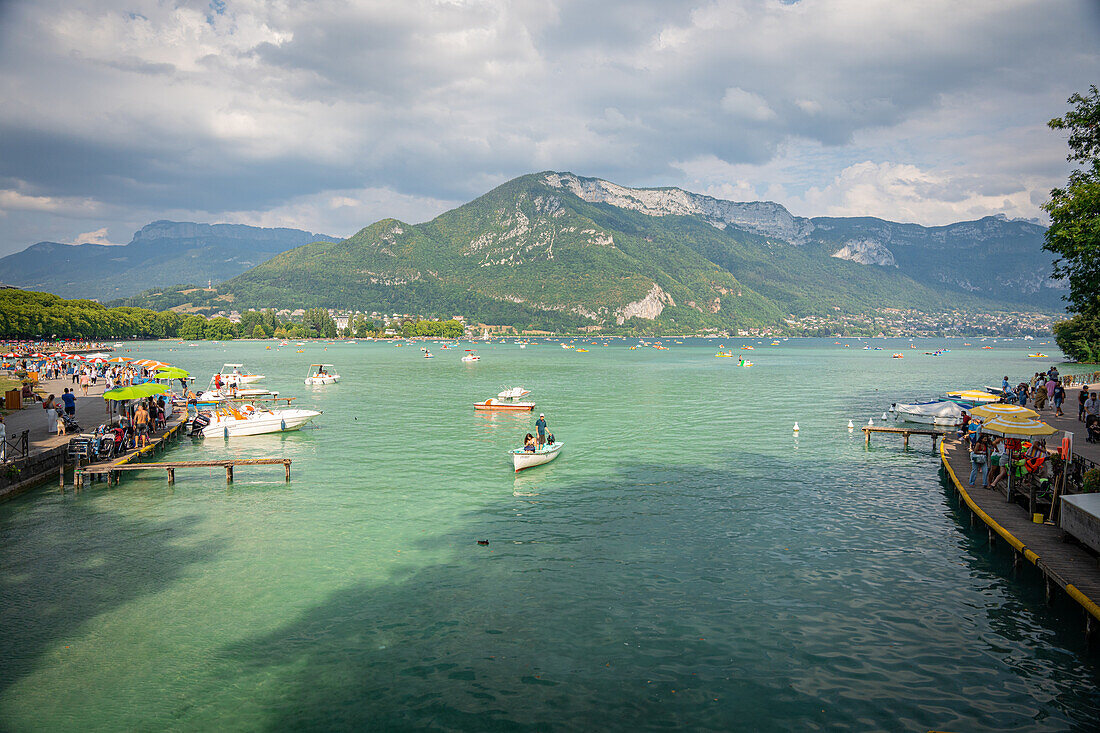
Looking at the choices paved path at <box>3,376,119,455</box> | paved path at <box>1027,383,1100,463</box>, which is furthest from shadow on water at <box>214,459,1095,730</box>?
paved path at <box>3,376,119,455</box>

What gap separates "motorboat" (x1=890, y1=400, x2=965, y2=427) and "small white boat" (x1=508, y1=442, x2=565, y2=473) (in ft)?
103

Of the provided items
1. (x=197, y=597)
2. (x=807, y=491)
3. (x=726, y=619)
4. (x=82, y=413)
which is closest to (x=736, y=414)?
(x=807, y=491)

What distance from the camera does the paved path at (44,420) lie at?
30438 mm

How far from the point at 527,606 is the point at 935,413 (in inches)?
1686

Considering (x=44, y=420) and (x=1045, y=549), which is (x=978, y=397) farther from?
(x=44, y=420)

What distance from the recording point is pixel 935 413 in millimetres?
44969

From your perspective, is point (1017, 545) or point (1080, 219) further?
point (1080, 219)

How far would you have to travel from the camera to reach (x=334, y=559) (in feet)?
59.7

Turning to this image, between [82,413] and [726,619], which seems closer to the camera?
[726,619]

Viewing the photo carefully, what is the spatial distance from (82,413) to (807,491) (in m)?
47.3

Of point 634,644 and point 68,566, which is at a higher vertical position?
point 68,566

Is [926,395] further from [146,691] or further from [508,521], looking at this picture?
[146,691]

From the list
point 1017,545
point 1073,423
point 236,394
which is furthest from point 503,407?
point 1017,545

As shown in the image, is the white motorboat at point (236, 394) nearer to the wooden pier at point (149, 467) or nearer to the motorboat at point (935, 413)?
the wooden pier at point (149, 467)
